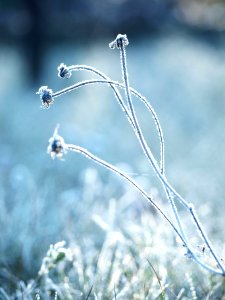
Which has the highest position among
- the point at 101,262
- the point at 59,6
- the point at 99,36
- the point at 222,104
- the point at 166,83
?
the point at 59,6

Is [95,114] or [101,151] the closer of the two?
[101,151]

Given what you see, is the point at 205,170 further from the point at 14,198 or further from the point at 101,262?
the point at 101,262

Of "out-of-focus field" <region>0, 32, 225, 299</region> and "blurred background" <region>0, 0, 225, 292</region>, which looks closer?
"out-of-focus field" <region>0, 32, 225, 299</region>

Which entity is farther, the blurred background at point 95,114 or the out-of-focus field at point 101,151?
the blurred background at point 95,114

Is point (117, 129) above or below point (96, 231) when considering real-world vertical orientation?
above

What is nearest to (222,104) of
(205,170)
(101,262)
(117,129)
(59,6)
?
(117,129)

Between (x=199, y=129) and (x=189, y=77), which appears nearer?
(x=199, y=129)
